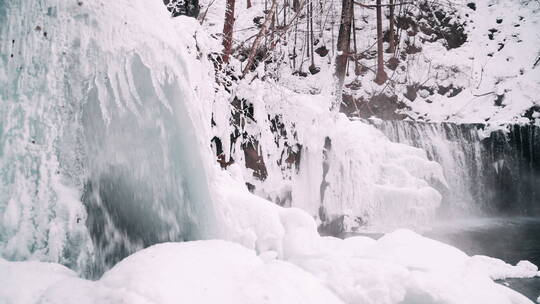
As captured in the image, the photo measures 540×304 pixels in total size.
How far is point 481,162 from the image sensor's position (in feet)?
34.6

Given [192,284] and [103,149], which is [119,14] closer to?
[103,149]

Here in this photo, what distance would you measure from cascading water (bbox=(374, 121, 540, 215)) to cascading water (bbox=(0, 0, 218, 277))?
827 cm

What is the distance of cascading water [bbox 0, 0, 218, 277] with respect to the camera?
6.49ft

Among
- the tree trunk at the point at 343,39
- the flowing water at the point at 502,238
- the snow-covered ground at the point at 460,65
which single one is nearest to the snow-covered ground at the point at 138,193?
the flowing water at the point at 502,238

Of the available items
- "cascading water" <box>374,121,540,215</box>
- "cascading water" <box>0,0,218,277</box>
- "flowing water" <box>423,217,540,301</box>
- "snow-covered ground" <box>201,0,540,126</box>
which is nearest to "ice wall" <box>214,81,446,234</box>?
"flowing water" <box>423,217,540,301</box>

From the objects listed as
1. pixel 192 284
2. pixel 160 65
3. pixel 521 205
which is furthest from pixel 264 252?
pixel 521 205

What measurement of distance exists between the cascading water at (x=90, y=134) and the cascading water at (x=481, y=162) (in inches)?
326

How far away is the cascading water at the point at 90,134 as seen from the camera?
1979 mm

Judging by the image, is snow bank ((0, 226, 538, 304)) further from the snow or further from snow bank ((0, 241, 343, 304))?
the snow

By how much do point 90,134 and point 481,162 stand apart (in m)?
11.2

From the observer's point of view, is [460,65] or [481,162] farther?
[460,65]

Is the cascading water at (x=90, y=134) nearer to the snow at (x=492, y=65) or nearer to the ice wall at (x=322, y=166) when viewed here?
the ice wall at (x=322, y=166)

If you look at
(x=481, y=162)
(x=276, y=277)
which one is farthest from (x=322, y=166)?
(x=481, y=162)

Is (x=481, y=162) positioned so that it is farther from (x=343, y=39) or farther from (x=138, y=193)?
(x=138, y=193)
